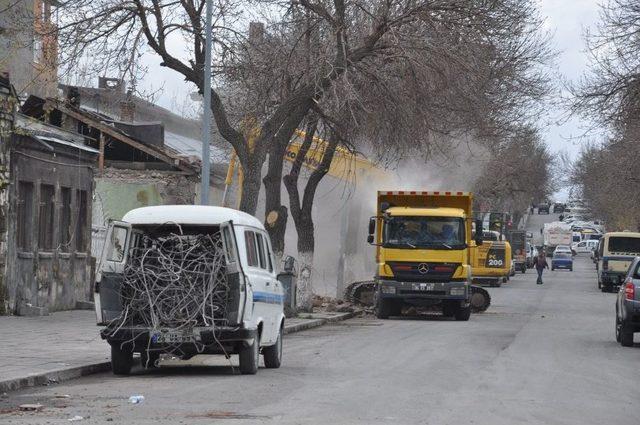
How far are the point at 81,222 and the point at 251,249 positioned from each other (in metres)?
16.4

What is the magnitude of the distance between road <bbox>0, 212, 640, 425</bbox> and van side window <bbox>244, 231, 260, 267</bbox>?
1.46 meters

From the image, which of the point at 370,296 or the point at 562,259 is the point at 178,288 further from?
the point at 562,259

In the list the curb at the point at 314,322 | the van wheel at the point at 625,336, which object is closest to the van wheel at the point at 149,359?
the curb at the point at 314,322

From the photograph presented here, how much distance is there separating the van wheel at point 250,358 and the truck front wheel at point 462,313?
17859mm

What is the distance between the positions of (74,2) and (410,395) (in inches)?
607

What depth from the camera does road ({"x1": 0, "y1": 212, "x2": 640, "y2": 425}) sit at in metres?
12.6

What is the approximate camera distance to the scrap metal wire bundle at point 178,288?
16781 millimetres

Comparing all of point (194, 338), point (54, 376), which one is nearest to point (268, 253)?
point (194, 338)

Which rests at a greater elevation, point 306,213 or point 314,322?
point 306,213

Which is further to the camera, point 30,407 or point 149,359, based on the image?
point 149,359

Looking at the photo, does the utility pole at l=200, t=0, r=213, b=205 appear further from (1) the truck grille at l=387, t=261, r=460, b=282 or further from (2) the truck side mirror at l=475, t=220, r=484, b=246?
(2) the truck side mirror at l=475, t=220, r=484, b=246

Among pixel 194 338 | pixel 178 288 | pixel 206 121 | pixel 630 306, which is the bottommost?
pixel 194 338

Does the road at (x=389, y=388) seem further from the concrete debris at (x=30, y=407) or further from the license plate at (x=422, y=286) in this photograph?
the license plate at (x=422, y=286)

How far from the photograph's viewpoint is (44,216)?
30.6 meters
